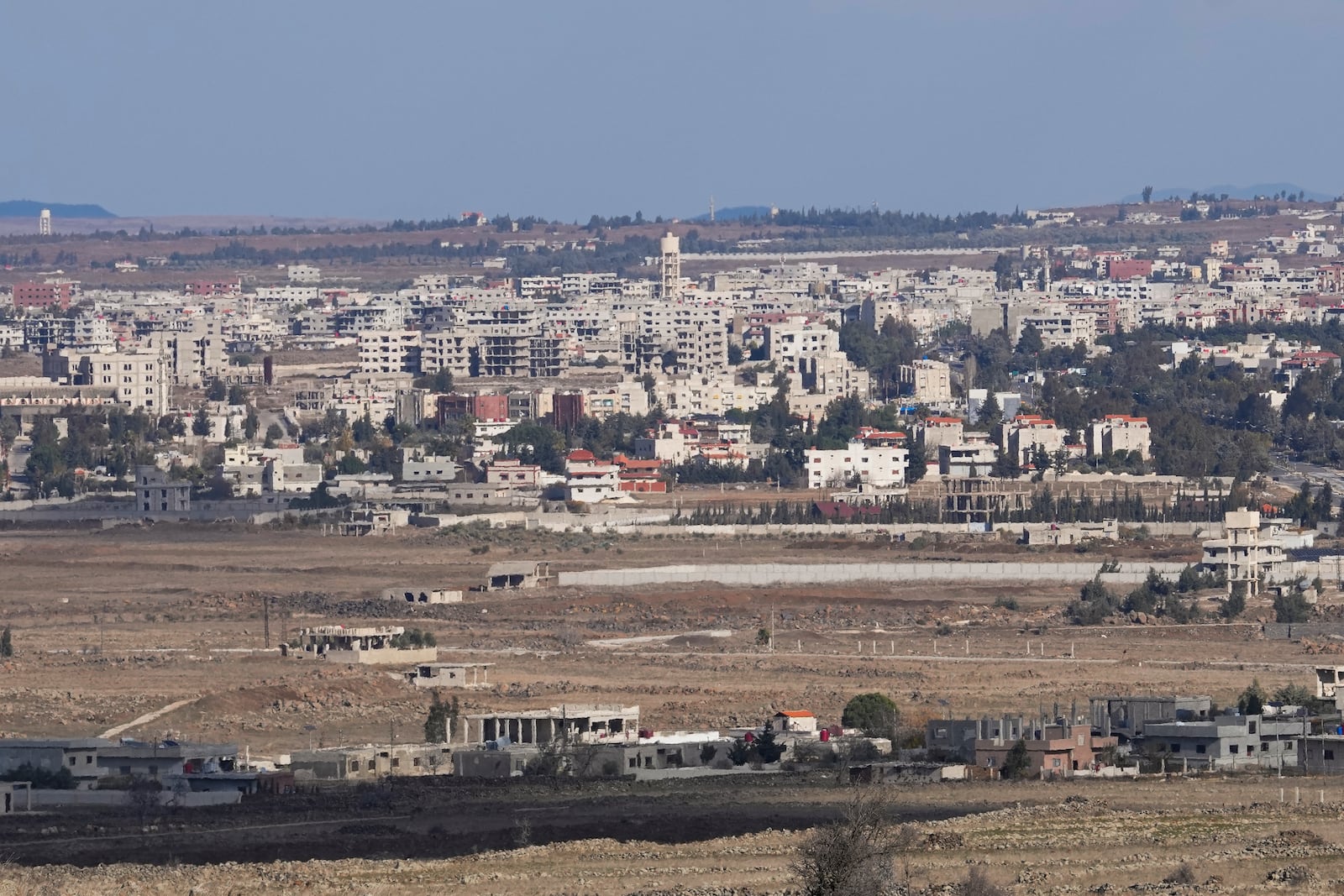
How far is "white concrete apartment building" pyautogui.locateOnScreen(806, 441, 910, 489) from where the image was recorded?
9106cm

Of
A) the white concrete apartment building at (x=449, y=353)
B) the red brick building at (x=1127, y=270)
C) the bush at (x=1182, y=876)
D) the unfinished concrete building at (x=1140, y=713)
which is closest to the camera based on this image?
the bush at (x=1182, y=876)

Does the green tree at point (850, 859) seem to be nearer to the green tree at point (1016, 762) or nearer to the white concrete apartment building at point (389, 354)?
the green tree at point (1016, 762)

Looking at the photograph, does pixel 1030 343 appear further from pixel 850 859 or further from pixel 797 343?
pixel 850 859

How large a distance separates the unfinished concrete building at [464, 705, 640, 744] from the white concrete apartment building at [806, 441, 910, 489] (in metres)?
47.4

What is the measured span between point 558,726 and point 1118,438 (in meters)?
55.6

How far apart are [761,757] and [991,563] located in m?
29.4

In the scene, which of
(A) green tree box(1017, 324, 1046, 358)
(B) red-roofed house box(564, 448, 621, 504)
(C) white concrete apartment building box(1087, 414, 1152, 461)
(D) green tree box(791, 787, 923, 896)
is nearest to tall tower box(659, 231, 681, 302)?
(A) green tree box(1017, 324, 1046, 358)

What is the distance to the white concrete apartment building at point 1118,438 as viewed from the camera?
3784 inches

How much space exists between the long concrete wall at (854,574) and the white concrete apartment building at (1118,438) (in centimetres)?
2692

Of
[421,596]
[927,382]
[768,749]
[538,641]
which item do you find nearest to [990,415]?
[927,382]

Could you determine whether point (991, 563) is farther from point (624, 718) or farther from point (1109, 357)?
point (1109, 357)

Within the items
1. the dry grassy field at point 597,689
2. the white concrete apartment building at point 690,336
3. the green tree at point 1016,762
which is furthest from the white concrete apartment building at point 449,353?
the green tree at point 1016,762

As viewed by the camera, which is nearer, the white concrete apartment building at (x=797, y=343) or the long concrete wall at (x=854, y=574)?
the long concrete wall at (x=854, y=574)

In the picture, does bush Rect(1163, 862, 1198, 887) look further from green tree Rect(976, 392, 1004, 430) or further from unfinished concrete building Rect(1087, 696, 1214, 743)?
green tree Rect(976, 392, 1004, 430)
